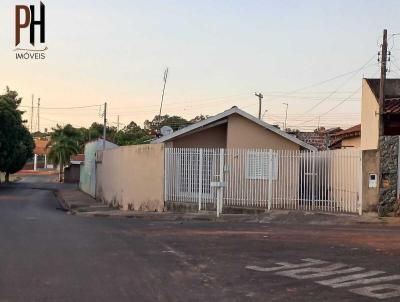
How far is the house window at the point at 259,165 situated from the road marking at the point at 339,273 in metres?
10.8

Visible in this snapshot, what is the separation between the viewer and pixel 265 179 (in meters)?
21.1

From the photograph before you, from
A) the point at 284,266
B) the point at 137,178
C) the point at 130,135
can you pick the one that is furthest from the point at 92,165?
the point at 130,135

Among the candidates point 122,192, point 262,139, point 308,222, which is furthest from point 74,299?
point 122,192

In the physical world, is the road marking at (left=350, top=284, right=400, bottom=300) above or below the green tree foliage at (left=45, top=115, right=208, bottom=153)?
below

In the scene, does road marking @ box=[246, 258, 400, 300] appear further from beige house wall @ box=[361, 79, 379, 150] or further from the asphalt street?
beige house wall @ box=[361, 79, 379, 150]

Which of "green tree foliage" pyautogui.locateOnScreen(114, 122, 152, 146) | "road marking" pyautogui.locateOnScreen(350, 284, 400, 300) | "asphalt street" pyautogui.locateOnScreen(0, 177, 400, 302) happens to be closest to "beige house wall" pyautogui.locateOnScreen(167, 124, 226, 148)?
"asphalt street" pyautogui.locateOnScreen(0, 177, 400, 302)

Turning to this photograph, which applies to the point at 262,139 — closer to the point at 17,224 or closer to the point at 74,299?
the point at 17,224

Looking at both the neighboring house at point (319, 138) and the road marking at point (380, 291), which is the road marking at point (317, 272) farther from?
the neighboring house at point (319, 138)

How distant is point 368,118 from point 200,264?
18.2 meters

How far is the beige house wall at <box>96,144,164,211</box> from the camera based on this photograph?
2303 cm

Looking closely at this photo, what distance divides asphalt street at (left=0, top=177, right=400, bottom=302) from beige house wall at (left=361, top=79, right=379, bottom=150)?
9974 millimetres

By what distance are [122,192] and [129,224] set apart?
29.9 ft

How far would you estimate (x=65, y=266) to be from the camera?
9578mm

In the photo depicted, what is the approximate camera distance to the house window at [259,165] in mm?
21020
